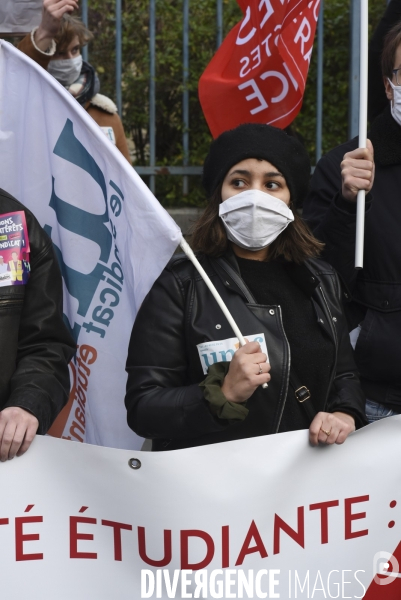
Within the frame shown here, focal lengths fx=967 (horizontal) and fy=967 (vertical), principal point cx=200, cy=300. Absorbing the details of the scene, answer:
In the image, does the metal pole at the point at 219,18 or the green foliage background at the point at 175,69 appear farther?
the green foliage background at the point at 175,69

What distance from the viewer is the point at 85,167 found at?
3268mm

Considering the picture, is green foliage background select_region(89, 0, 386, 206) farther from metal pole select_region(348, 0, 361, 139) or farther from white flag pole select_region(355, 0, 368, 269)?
white flag pole select_region(355, 0, 368, 269)

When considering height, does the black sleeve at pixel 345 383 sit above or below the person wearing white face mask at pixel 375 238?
below

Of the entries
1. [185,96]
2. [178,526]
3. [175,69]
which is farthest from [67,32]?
[178,526]

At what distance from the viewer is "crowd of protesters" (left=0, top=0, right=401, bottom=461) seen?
280cm

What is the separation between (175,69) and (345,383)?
427cm

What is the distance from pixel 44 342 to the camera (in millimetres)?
2941

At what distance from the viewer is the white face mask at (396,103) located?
3.33 m

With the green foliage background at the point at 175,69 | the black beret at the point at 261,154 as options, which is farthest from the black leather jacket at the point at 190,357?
the green foliage background at the point at 175,69

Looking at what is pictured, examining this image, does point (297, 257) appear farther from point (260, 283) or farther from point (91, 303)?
point (91, 303)

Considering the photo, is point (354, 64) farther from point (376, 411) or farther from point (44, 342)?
point (44, 342)

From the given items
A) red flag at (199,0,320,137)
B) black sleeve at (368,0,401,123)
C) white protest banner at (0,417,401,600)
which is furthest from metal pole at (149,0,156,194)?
white protest banner at (0,417,401,600)

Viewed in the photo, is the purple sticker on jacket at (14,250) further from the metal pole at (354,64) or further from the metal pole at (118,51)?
the metal pole at (354,64)

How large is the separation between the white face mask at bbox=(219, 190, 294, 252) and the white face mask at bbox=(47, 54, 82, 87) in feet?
7.55
